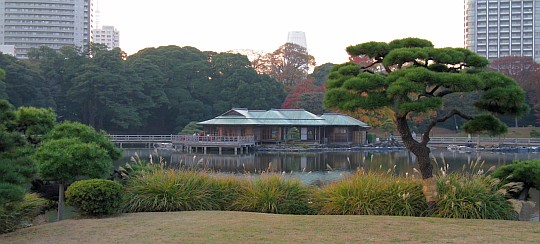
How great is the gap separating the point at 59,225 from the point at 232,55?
44252 mm

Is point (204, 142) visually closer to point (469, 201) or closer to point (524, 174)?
point (524, 174)

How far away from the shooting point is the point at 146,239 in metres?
6.12

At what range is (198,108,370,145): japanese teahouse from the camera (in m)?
38.5

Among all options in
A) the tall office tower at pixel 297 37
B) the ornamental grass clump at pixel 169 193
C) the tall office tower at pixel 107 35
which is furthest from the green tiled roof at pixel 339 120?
the tall office tower at pixel 297 37

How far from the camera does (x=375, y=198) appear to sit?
28.2 ft

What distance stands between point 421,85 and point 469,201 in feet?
6.97

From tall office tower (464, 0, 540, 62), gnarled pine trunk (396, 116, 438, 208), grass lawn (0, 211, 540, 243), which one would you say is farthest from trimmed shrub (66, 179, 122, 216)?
tall office tower (464, 0, 540, 62)

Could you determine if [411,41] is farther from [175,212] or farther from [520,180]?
[175,212]

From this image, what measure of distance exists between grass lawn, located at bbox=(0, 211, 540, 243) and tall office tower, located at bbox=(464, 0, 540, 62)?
250ft

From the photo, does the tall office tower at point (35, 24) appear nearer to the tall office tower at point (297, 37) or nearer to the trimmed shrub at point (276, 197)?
the tall office tower at point (297, 37)

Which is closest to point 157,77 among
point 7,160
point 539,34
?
point 7,160

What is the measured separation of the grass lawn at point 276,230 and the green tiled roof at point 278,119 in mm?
30421

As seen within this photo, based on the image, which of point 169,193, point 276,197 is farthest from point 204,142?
point 276,197

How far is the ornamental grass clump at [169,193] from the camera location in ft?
29.3
